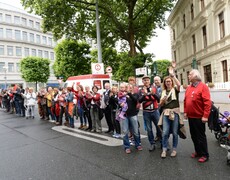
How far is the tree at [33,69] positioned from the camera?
49031 millimetres

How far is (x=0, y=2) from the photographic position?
58.1 m

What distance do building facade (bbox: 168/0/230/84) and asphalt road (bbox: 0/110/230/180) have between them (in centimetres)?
1065

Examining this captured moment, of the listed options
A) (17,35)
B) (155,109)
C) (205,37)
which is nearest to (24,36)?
(17,35)

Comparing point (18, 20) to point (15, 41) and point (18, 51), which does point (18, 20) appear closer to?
point (15, 41)

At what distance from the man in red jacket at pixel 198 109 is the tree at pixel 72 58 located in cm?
3096

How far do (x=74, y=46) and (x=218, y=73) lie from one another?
69.7 feet

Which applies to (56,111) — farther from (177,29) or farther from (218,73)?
(177,29)

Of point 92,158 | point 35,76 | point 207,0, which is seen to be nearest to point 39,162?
point 92,158

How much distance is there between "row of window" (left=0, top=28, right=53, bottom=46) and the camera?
187ft

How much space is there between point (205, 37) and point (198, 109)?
71.0ft

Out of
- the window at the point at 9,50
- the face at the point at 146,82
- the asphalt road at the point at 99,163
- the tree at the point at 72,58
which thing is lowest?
the asphalt road at the point at 99,163

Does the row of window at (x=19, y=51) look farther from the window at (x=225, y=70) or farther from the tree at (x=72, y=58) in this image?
the window at (x=225, y=70)

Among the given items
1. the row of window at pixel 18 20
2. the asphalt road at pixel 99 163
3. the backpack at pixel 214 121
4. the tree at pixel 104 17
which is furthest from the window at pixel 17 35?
the backpack at pixel 214 121

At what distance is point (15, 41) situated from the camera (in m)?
57.7
